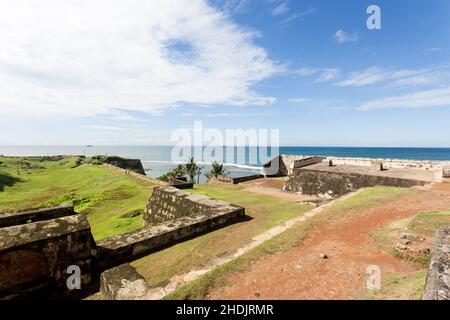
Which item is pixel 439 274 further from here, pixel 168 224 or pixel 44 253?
pixel 44 253

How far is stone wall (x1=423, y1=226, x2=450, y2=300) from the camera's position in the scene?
248 cm

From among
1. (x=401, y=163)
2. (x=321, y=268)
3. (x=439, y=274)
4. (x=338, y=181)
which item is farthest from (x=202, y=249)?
(x=401, y=163)

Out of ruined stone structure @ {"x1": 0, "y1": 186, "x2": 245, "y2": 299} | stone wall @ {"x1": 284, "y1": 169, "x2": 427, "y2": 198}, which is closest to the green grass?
ruined stone structure @ {"x1": 0, "y1": 186, "x2": 245, "y2": 299}

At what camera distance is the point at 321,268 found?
4469 millimetres

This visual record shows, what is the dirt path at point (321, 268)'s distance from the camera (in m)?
3.71

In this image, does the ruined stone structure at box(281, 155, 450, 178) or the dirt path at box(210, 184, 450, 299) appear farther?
the ruined stone structure at box(281, 155, 450, 178)

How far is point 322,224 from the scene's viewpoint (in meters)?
6.94

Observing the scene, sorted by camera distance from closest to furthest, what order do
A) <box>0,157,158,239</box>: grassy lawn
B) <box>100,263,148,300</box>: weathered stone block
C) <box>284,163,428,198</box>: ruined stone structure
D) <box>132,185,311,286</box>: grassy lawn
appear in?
<box>100,263,148,300</box>: weathered stone block → <box>132,185,311,286</box>: grassy lawn → <box>0,157,158,239</box>: grassy lawn → <box>284,163,428,198</box>: ruined stone structure

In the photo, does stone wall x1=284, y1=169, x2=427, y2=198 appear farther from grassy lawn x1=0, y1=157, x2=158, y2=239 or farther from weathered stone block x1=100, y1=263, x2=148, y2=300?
weathered stone block x1=100, y1=263, x2=148, y2=300

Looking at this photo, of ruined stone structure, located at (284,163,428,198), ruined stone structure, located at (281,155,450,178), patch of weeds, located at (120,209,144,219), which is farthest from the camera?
ruined stone structure, located at (281,155,450,178)

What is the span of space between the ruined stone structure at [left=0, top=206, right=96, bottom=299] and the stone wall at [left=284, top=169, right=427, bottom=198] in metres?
17.2

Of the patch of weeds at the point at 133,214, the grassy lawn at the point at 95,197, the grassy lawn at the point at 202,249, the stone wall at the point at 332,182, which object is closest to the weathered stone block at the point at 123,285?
the grassy lawn at the point at 202,249

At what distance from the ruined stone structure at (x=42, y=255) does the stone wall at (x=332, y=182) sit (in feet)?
56.5

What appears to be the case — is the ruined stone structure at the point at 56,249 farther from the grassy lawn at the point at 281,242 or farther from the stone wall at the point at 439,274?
the stone wall at the point at 439,274
